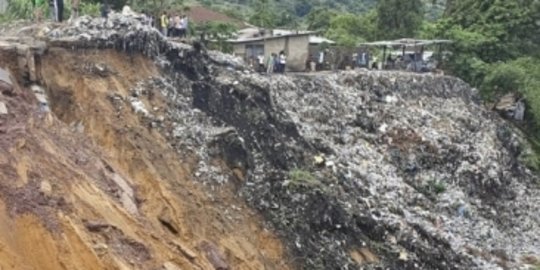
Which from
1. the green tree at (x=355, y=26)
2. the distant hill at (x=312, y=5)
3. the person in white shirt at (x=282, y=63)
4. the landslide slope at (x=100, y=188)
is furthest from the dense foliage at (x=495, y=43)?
the distant hill at (x=312, y=5)

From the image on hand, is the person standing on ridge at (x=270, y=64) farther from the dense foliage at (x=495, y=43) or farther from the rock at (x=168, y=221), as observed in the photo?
the rock at (x=168, y=221)

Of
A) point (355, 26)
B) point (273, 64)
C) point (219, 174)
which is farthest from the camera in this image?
point (355, 26)

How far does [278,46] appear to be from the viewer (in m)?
32.9

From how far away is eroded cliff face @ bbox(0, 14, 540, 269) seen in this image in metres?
14.2

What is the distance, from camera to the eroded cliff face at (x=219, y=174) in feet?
46.5

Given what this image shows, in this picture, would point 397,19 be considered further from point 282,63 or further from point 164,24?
point 164,24

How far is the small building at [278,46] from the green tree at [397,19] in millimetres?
11847

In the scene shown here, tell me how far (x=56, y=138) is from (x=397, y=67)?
2434 centimetres

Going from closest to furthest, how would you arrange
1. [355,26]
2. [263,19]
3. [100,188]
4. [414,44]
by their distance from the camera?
[100,188]
[414,44]
[355,26]
[263,19]

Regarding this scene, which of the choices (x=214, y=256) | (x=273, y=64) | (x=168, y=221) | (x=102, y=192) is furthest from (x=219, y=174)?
(x=273, y=64)

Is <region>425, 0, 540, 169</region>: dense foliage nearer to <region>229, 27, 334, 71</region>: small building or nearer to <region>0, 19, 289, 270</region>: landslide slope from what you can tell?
<region>229, 27, 334, 71</region>: small building

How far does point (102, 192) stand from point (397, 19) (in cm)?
3352

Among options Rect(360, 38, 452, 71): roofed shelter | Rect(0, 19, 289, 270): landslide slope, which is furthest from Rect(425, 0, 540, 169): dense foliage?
Rect(0, 19, 289, 270): landslide slope

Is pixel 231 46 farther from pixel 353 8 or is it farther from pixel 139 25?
pixel 353 8
